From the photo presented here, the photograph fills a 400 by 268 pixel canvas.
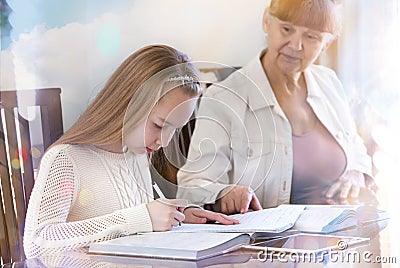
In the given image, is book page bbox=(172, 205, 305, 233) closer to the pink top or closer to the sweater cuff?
the sweater cuff

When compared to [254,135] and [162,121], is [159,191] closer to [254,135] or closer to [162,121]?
[162,121]

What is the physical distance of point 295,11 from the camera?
6.15 feet

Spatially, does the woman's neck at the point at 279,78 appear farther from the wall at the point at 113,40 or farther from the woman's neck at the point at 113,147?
the woman's neck at the point at 113,147

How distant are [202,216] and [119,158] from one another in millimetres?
213

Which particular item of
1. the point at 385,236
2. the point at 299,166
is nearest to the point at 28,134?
the point at 299,166

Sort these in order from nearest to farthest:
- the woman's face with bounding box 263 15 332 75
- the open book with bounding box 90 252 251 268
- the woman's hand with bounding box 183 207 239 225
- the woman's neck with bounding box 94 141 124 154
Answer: the open book with bounding box 90 252 251 268 < the woman's hand with bounding box 183 207 239 225 < the woman's neck with bounding box 94 141 124 154 < the woman's face with bounding box 263 15 332 75

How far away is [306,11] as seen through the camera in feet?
6.17

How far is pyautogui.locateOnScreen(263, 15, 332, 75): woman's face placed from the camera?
187 cm

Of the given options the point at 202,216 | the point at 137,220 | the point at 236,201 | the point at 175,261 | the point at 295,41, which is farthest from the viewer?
the point at 295,41

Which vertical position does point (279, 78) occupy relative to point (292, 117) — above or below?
above

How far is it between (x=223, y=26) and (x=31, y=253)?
896 millimetres

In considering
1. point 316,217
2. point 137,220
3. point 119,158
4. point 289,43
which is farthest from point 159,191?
point 289,43

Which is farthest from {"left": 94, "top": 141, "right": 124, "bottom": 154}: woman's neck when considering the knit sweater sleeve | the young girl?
the knit sweater sleeve

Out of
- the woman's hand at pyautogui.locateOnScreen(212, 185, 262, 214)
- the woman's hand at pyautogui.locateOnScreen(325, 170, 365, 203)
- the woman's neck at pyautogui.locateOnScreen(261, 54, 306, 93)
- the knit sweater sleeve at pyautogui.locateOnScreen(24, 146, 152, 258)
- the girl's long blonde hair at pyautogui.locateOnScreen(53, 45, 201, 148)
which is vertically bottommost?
the woman's hand at pyautogui.locateOnScreen(325, 170, 365, 203)
